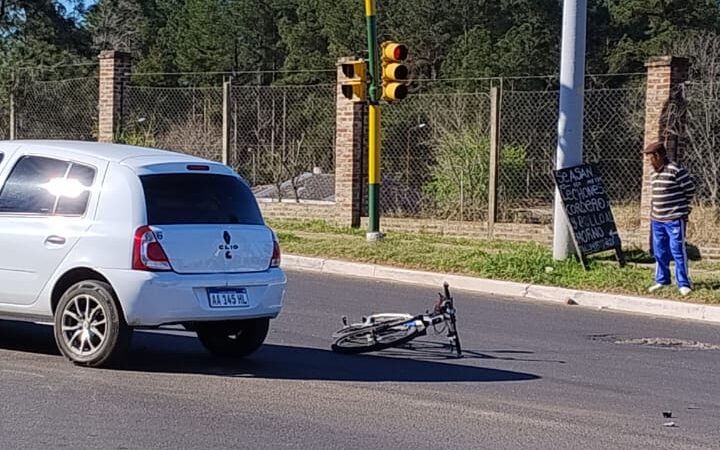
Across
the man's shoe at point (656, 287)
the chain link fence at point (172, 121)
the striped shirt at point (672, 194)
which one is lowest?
the man's shoe at point (656, 287)

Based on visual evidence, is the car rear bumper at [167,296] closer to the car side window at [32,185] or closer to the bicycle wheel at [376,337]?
the car side window at [32,185]

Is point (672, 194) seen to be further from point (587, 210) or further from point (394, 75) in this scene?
point (394, 75)

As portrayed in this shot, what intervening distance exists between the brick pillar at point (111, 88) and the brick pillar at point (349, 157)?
217 inches

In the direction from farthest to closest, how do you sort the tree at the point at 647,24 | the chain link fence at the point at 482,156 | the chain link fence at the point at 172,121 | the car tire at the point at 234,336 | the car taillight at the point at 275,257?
the tree at the point at 647,24, the chain link fence at the point at 172,121, the chain link fence at the point at 482,156, the car tire at the point at 234,336, the car taillight at the point at 275,257

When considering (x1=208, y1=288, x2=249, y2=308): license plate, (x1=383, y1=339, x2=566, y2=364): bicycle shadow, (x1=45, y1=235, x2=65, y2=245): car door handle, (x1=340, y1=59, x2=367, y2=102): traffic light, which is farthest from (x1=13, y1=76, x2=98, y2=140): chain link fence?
(x1=208, y1=288, x2=249, y2=308): license plate

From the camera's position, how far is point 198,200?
934 centimetres

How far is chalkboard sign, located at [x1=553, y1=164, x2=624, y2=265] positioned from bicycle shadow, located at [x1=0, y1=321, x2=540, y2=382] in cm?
642

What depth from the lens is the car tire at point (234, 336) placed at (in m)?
9.73

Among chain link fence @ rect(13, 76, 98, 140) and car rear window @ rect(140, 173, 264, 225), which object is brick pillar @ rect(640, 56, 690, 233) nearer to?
car rear window @ rect(140, 173, 264, 225)

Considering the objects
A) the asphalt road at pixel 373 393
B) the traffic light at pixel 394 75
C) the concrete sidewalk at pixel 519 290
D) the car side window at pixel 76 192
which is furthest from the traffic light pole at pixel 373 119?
the car side window at pixel 76 192

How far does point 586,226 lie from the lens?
1616cm

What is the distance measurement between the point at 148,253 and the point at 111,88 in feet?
52.8

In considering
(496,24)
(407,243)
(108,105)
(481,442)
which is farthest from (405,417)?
(496,24)

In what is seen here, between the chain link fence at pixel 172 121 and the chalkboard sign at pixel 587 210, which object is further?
the chain link fence at pixel 172 121
